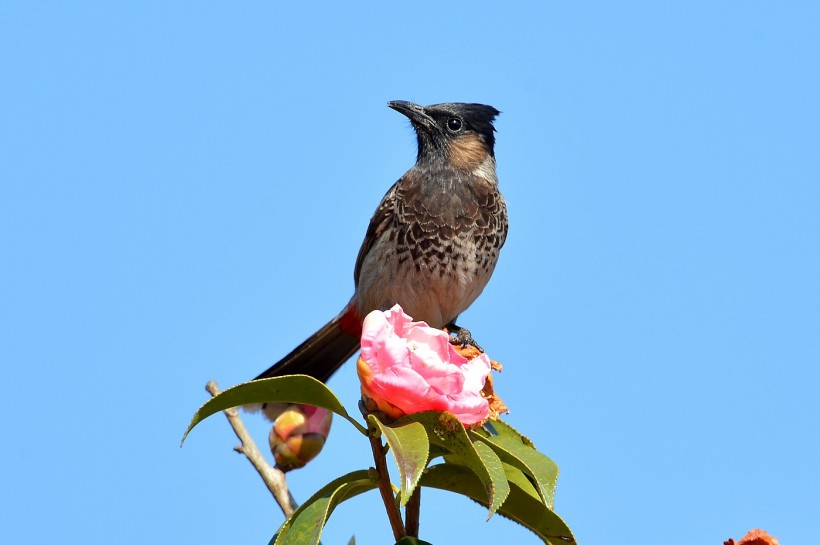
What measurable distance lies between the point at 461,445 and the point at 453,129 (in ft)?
12.8

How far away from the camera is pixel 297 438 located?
9.82ft

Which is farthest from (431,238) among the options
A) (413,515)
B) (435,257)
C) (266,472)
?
(413,515)

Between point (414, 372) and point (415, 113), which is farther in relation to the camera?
point (415, 113)

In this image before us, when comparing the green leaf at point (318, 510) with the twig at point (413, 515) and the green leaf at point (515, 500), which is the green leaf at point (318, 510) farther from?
the green leaf at point (515, 500)

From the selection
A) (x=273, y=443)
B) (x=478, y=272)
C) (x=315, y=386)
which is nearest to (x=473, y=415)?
(x=315, y=386)

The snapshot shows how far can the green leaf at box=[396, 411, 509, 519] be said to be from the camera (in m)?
1.86

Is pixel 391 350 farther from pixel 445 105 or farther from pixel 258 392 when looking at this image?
pixel 445 105

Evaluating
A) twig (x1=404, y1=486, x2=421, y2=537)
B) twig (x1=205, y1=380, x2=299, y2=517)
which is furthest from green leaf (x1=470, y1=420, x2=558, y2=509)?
twig (x1=205, y1=380, x2=299, y2=517)

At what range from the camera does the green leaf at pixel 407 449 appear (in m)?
1.71

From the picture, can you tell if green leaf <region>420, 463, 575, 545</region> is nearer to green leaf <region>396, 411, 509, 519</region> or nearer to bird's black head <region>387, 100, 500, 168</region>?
green leaf <region>396, 411, 509, 519</region>

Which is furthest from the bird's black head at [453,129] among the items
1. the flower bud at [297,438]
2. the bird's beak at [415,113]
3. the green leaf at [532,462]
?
the green leaf at [532,462]

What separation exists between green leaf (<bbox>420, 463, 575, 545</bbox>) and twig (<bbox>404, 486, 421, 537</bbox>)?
141mm

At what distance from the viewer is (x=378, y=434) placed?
6.41 ft

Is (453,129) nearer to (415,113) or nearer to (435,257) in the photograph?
(415,113)
